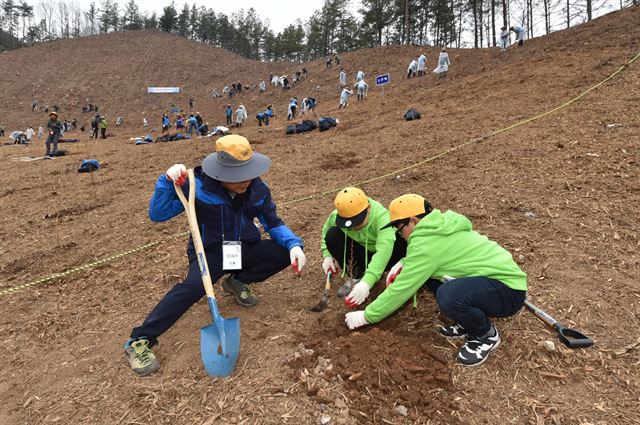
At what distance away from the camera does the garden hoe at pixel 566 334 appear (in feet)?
8.14

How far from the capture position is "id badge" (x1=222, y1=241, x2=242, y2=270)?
2947 millimetres

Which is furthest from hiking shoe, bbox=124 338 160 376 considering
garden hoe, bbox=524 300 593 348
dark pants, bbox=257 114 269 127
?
dark pants, bbox=257 114 269 127

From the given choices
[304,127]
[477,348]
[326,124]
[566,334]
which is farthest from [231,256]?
[304,127]

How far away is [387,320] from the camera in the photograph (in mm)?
2896

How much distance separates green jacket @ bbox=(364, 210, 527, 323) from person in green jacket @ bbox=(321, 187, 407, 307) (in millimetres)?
395

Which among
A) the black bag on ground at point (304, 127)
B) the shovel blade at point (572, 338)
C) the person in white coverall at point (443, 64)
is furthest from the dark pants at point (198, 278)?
the person in white coverall at point (443, 64)

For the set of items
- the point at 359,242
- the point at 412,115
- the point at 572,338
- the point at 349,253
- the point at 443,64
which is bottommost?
the point at 572,338

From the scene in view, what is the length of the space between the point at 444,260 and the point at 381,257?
561mm

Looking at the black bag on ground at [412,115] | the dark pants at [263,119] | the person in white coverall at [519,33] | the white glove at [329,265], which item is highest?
the person in white coverall at [519,33]

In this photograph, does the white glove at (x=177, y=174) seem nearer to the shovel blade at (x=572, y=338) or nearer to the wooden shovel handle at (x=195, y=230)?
the wooden shovel handle at (x=195, y=230)

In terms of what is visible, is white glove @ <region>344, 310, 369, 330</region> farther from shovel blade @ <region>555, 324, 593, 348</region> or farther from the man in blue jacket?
shovel blade @ <region>555, 324, 593, 348</region>

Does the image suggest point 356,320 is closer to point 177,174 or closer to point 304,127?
point 177,174

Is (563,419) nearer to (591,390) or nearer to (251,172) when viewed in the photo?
(591,390)

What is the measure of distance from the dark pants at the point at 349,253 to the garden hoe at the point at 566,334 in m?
1.05
